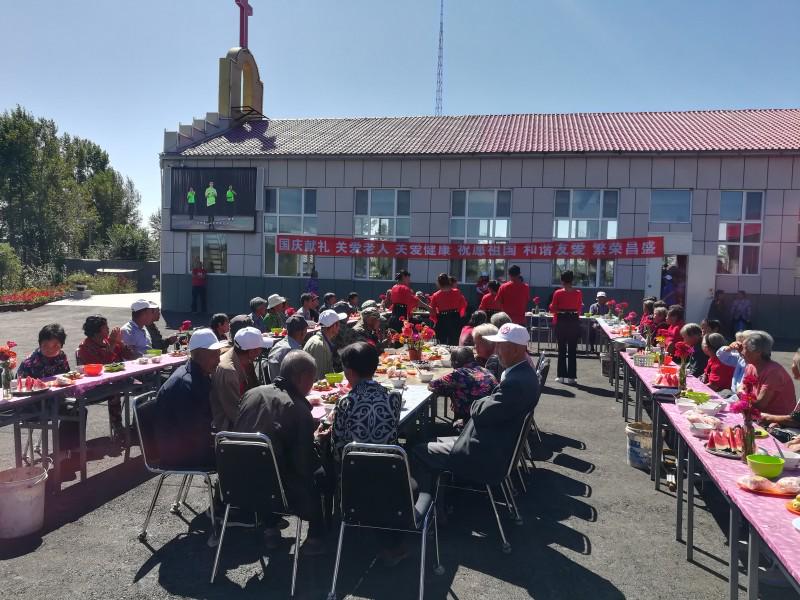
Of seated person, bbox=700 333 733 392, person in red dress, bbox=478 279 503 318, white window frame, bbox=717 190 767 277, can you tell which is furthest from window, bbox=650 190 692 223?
seated person, bbox=700 333 733 392

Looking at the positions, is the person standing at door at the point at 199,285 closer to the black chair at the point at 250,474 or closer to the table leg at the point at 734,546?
the black chair at the point at 250,474

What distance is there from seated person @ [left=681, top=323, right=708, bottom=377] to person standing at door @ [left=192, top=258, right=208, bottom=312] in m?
16.4

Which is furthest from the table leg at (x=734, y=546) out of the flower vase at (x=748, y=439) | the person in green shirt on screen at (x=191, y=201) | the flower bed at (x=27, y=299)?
the flower bed at (x=27, y=299)

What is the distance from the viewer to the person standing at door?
19.6 m

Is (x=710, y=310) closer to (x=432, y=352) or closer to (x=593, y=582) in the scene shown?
(x=432, y=352)

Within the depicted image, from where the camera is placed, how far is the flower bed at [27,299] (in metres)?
20.7

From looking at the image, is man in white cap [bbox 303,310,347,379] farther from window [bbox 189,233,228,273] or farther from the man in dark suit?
window [bbox 189,233,228,273]

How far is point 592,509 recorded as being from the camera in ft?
16.3

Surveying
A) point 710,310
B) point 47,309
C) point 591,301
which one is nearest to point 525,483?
point 591,301

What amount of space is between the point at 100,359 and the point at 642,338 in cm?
797

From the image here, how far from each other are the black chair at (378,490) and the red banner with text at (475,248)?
48.2 ft

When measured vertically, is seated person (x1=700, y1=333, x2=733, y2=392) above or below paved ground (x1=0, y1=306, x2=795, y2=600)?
above

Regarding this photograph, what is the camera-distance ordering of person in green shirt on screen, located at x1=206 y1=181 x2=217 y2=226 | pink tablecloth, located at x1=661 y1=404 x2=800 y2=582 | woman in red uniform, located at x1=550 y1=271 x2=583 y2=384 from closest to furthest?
pink tablecloth, located at x1=661 y1=404 x2=800 y2=582 → woman in red uniform, located at x1=550 y1=271 x2=583 y2=384 → person in green shirt on screen, located at x1=206 y1=181 x2=217 y2=226

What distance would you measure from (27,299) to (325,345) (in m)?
20.2
